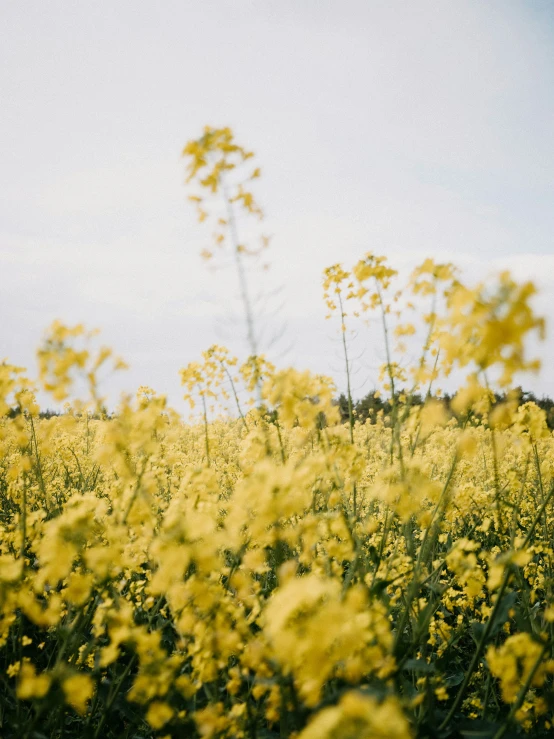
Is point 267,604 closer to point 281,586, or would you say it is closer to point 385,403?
point 281,586

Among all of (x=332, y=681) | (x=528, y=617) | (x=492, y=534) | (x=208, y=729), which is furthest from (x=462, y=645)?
(x=208, y=729)

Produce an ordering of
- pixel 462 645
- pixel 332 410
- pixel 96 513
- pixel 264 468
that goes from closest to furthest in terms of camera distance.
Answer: pixel 264 468
pixel 96 513
pixel 332 410
pixel 462 645

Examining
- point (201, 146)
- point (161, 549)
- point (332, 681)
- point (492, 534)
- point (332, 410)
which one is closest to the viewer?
point (161, 549)

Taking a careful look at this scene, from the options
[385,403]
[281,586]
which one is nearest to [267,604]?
[281,586]

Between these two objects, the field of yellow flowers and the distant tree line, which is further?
the distant tree line

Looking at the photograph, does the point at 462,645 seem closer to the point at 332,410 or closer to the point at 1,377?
the point at 332,410

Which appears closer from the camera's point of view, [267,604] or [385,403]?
[267,604]

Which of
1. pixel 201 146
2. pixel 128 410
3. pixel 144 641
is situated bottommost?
pixel 144 641

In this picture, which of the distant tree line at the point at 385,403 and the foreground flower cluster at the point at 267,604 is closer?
the foreground flower cluster at the point at 267,604

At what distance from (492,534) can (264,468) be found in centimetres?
470

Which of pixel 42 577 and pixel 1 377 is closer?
pixel 42 577

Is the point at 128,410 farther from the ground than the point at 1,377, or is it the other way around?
the point at 1,377

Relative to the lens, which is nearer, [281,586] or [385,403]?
[281,586]

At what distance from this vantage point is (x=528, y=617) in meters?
2.58
